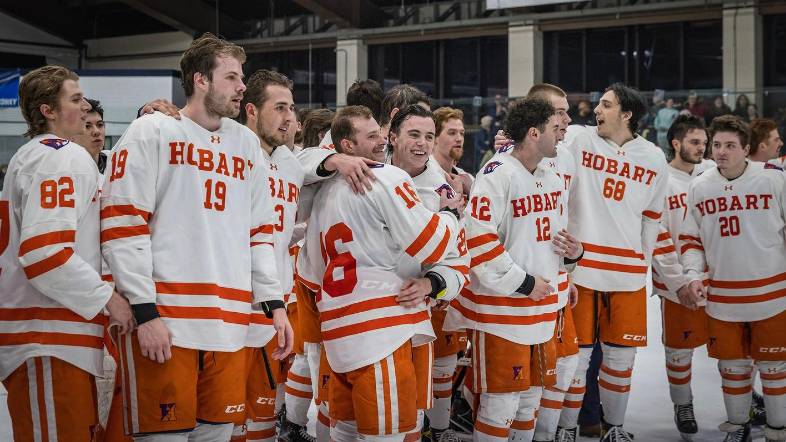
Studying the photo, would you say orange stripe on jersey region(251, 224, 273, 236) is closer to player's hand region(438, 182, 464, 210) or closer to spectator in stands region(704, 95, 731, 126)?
player's hand region(438, 182, 464, 210)

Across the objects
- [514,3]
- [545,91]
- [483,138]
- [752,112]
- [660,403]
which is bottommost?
[660,403]

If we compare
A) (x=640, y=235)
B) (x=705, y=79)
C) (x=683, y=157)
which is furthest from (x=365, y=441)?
(x=705, y=79)

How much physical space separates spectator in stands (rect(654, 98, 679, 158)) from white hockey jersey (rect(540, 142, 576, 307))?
242 inches

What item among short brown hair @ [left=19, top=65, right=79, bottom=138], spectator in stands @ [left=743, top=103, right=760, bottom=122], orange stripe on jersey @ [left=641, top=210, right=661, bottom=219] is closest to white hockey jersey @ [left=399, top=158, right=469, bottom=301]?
short brown hair @ [left=19, top=65, right=79, bottom=138]

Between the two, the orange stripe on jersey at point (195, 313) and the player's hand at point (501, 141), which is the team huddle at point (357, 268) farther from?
the player's hand at point (501, 141)

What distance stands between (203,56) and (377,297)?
0.97 meters

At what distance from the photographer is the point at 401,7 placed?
16438 millimetres

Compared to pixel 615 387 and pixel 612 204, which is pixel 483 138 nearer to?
pixel 612 204

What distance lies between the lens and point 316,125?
4.66 m

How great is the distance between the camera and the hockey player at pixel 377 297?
2963mm

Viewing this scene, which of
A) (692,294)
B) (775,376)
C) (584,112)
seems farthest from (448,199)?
(584,112)

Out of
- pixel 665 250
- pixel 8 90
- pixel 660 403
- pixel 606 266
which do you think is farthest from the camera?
pixel 8 90

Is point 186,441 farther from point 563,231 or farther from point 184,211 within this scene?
point 563,231

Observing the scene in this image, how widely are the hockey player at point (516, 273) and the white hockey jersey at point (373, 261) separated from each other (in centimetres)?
Answer: 57
